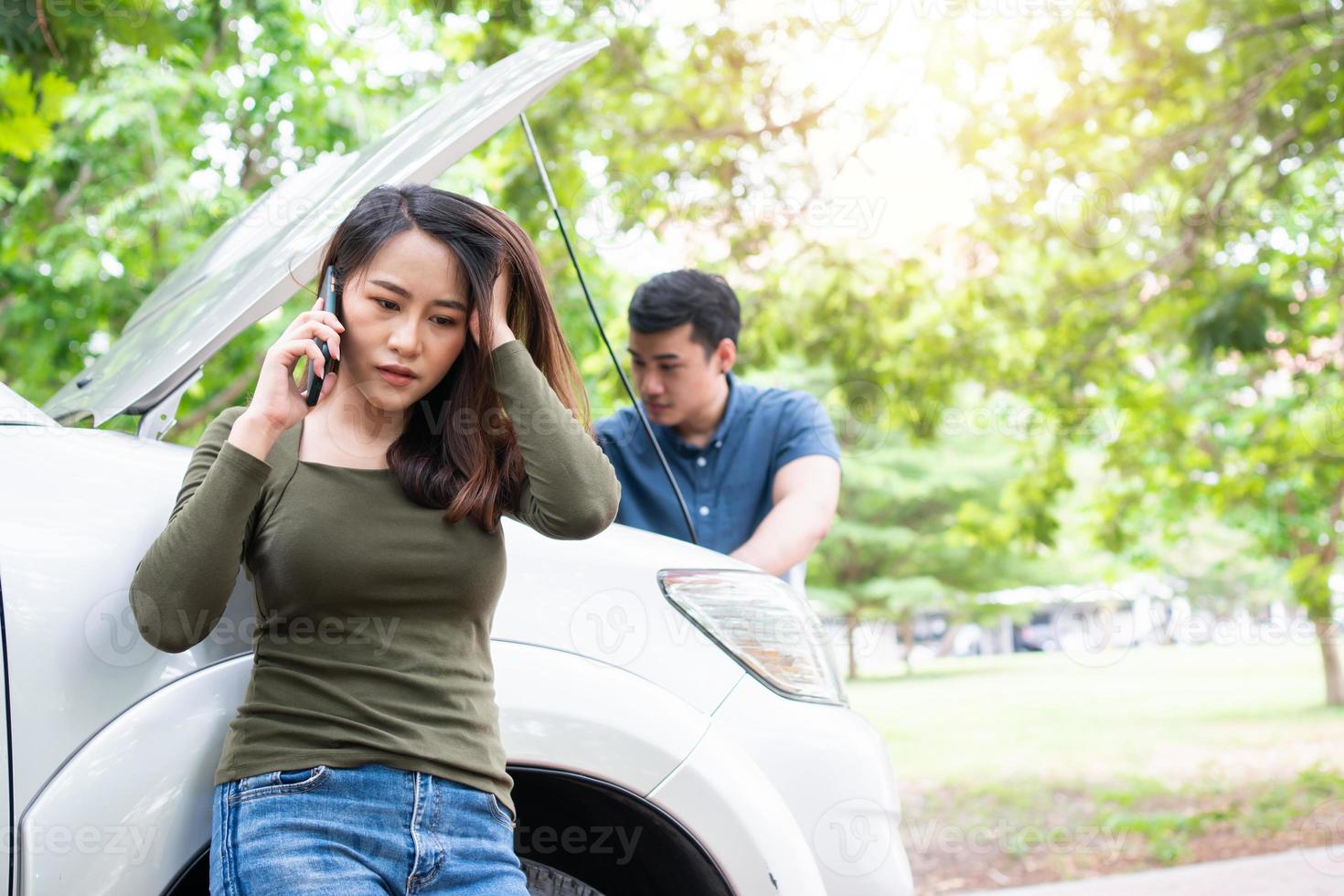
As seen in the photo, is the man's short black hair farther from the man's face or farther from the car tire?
the car tire

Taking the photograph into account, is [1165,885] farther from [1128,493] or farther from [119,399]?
[1128,493]

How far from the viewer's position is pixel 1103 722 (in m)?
14.5

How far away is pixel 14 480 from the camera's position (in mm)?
1653

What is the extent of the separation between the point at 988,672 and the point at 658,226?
785 inches

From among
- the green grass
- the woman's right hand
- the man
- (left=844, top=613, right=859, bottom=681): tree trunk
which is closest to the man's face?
the man

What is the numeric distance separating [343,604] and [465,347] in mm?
467

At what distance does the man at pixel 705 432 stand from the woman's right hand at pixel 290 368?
1.60 metres

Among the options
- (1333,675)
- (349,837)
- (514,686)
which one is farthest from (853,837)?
(1333,675)

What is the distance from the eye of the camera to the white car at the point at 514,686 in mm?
1576

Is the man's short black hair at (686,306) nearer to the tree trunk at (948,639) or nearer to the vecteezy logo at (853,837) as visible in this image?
the vecteezy logo at (853,837)

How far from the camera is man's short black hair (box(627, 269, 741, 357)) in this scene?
3.29 meters

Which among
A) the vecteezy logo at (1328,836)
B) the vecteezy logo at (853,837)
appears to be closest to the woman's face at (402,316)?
the vecteezy logo at (853,837)

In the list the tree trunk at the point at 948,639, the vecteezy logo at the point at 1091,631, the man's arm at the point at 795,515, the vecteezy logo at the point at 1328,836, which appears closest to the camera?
the man's arm at the point at 795,515

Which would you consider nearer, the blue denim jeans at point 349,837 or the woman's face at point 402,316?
the blue denim jeans at point 349,837
